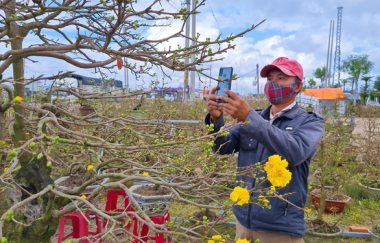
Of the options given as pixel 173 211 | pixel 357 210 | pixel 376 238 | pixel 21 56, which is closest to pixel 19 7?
pixel 21 56

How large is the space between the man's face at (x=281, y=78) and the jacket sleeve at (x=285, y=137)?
257 mm

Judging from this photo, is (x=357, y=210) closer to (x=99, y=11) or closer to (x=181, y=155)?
(x=181, y=155)

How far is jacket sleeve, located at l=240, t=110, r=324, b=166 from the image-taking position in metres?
1.88

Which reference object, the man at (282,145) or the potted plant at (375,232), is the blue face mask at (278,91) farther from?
the potted plant at (375,232)

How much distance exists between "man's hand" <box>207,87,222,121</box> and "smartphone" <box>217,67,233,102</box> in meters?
0.04

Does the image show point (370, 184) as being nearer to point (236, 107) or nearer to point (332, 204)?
point (332, 204)

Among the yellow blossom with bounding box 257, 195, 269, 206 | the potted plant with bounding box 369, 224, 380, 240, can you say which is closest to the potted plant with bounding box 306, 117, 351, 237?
the potted plant with bounding box 369, 224, 380, 240

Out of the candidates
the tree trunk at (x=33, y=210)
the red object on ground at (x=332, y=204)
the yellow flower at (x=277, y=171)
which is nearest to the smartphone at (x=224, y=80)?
the yellow flower at (x=277, y=171)

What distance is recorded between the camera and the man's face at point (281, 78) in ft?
7.22

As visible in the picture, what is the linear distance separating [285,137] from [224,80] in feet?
1.34

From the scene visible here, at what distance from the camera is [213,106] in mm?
2068

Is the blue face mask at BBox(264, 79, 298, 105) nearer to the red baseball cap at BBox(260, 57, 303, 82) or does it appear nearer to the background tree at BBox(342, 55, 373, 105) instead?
the red baseball cap at BBox(260, 57, 303, 82)

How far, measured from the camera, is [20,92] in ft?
8.47

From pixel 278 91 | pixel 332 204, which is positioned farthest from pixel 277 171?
pixel 332 204
